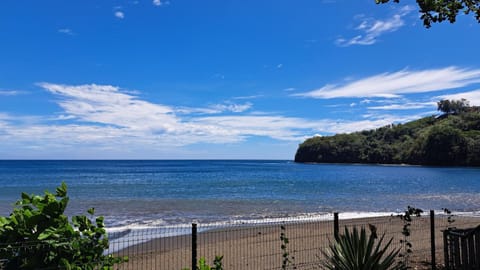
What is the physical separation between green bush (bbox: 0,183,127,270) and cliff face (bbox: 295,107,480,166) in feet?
449

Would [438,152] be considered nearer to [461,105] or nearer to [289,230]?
[461,105]

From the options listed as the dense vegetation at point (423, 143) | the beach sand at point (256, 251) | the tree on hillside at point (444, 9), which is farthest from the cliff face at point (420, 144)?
the tree on hillside at point (444, 9)

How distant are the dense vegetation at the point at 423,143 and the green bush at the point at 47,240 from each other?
13699 centimetres

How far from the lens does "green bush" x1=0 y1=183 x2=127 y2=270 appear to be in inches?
200

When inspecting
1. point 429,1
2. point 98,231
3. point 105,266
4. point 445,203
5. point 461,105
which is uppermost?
point 461,105

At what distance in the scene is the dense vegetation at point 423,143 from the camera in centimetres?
12825

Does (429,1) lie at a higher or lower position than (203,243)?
higher

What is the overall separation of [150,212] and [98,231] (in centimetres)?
2114

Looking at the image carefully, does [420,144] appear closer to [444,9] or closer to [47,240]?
[444,9]

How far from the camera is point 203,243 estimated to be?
47.4 feet

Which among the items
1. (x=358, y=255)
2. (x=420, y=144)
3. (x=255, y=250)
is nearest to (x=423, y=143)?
→ (x=420, y=144)

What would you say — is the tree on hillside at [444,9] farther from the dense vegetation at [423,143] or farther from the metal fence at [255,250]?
the dense vegetation at [423,143]

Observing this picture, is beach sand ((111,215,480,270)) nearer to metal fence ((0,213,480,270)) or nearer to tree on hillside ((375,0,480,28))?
metal fence ((0,213,480,270))

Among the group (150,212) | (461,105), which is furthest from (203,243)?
(461,105)
